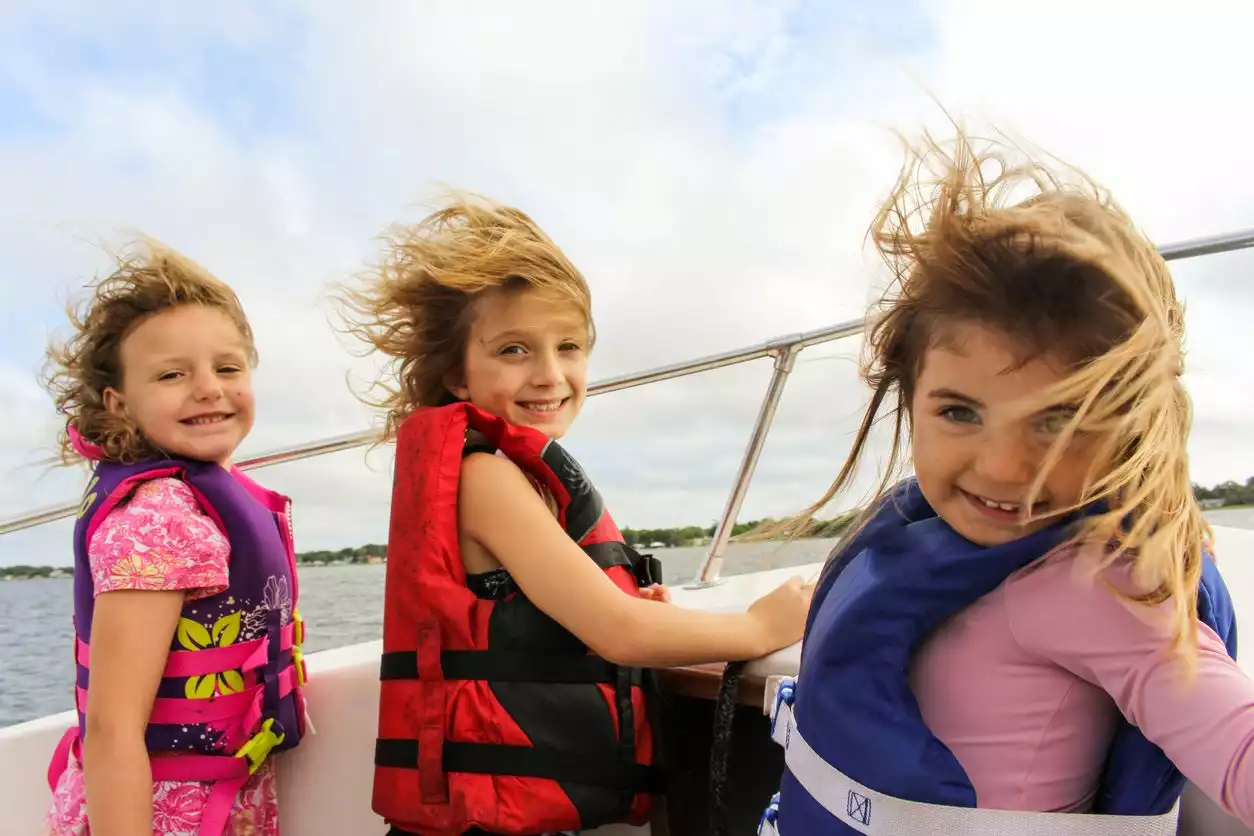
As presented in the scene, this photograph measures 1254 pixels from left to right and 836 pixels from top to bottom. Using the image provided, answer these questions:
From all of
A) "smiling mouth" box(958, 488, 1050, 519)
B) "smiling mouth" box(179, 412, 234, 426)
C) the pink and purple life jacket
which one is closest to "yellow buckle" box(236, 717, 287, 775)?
the pink and purple life jacket

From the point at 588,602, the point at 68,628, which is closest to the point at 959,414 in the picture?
the point at 588,602

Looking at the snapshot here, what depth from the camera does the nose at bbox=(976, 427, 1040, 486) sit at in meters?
0.85

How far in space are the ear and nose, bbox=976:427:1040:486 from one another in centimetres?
133

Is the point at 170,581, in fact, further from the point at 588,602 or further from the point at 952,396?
the point at 952,396

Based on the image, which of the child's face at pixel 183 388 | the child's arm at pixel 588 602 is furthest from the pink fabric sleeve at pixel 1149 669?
the child's face at pixel 183 388

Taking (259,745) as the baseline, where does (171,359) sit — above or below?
above

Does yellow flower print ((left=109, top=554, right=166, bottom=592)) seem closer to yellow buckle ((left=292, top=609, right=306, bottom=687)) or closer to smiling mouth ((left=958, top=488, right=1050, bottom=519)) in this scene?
yellow buckle ((left=292, top=609, right=306, bottom=687))

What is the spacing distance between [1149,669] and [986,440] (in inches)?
8.8

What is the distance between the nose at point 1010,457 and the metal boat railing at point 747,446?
122 cm

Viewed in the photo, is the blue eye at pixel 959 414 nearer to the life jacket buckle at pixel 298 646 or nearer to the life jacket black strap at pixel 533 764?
the life jacket black strap at pixel 533 764

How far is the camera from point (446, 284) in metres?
1.58

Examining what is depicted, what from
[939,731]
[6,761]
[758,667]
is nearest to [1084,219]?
[939,731]

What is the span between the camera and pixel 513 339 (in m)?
1.62

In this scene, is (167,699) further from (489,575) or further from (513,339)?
(513,339)
